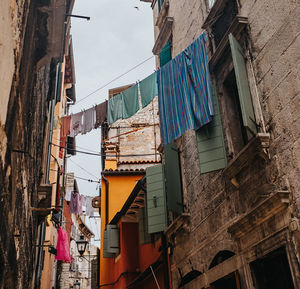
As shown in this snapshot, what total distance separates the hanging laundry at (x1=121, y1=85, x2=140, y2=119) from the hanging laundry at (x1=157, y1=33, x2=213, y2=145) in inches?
74.4

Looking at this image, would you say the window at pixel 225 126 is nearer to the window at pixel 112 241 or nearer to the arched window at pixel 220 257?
the arched window at pixel 220 257

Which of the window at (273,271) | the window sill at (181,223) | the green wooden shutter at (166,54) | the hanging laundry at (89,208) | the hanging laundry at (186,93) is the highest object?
the green wooden shutter at (166,54)

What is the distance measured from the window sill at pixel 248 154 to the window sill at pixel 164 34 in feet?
21.8

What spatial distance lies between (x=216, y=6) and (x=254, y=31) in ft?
6.39

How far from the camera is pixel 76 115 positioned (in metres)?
15.0

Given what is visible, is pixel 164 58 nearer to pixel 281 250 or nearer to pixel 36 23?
pixel 36 23

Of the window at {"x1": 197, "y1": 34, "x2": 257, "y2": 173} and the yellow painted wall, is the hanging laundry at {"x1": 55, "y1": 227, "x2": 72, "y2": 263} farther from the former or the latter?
the window at {"x1": 197, "y1": 34, "x2": 257, "y2": 173}

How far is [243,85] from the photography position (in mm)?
6840

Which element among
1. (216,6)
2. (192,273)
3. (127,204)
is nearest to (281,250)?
(192,273)

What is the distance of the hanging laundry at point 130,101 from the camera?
1135 centimetres

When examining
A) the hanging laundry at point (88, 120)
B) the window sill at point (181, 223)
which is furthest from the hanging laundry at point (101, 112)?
the window sill at point (181, 223)

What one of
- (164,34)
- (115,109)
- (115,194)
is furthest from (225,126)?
(115,194)

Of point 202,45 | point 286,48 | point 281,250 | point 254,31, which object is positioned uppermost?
point 202,45

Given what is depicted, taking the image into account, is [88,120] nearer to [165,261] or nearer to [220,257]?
[165,261]
